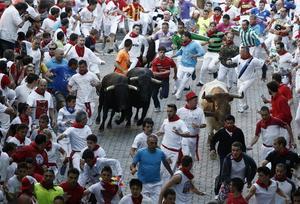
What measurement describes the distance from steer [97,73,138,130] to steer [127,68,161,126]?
16 cm

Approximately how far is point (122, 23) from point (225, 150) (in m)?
14.0

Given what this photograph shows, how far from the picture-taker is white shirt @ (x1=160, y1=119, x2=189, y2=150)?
60.7ft

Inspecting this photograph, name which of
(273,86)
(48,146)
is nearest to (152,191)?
(48,146)

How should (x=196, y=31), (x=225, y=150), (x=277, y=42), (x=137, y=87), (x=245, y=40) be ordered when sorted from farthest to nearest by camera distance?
(x=196, y=31), (x=245, y=40), (x=277, y=42), (x=137, y=87), (x=225, y=150)

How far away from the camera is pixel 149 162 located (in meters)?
17.0

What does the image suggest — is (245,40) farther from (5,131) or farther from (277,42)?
(5,131)

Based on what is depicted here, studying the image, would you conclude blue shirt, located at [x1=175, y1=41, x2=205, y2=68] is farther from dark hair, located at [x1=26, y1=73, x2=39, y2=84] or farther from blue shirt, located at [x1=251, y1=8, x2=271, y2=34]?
dark hair, located at [x1=26, y1=73, x2=39, y2=84]

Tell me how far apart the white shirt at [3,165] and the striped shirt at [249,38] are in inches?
455

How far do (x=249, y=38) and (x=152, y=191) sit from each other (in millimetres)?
10453

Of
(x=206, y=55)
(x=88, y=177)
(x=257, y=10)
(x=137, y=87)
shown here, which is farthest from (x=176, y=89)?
(x=88, y=177)

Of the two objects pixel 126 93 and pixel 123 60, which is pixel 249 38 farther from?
pixel 126 93

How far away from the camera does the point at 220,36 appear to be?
26516 millimetres

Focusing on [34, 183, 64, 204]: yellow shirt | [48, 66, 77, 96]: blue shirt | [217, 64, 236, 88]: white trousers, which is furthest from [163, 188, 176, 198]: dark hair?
[217, 64, 236, 88]: white trousers

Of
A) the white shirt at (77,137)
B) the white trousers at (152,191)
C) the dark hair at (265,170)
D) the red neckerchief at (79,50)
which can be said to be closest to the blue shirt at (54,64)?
the red neckerchief at (79,50)
